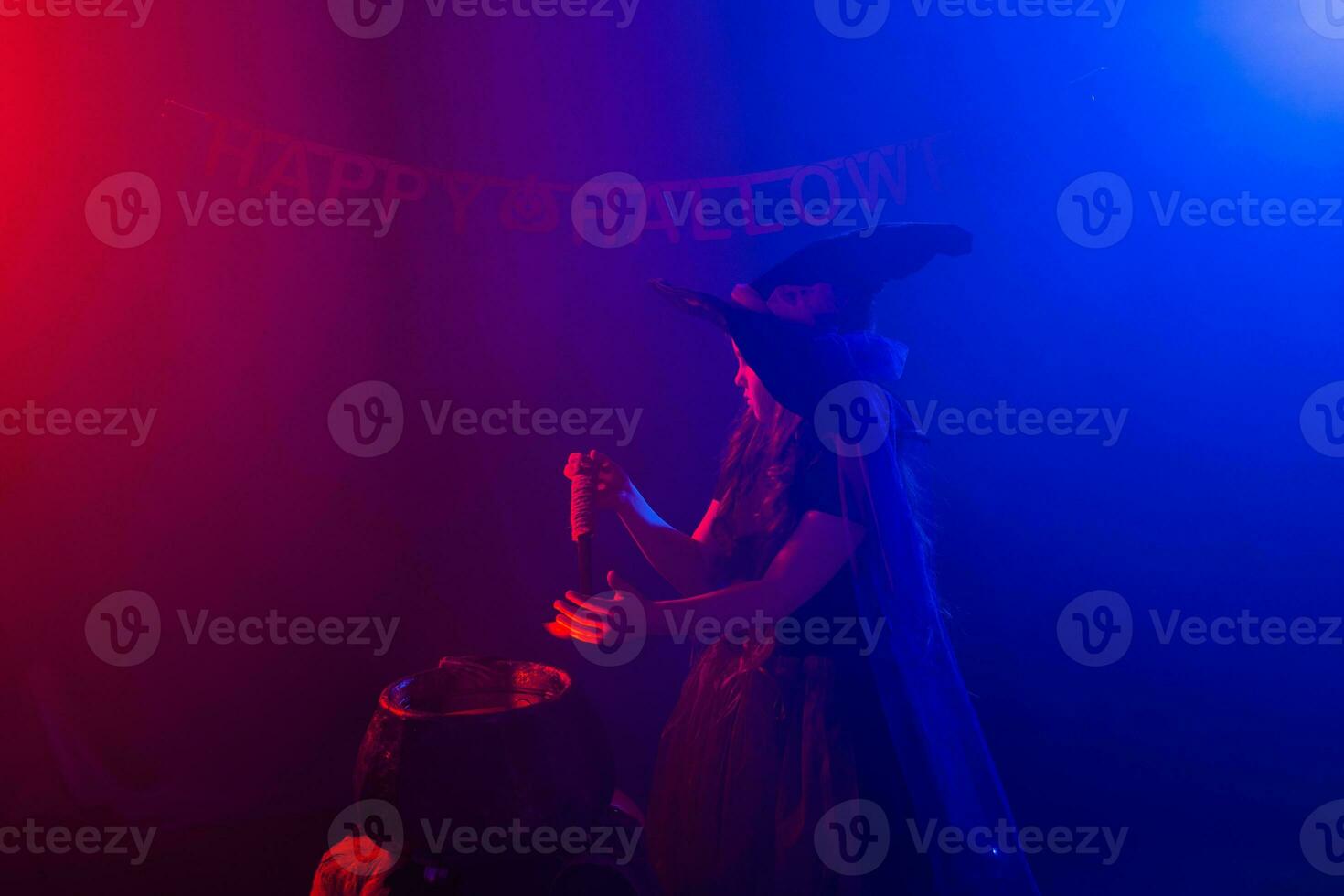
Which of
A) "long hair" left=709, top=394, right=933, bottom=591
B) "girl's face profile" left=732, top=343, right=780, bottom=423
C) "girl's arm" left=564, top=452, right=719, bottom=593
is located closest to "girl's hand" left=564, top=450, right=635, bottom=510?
"girl's arm" left=564, top=452, right=719, bottom=593

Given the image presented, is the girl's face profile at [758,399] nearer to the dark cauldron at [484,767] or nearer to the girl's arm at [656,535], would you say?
the girl's arm at [656,535]

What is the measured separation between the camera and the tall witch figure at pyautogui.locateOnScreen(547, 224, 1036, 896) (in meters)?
1.60

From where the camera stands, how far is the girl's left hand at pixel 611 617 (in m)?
1.59

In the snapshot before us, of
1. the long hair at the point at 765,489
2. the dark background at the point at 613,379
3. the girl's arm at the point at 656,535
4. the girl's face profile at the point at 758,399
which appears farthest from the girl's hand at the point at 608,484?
the dark background at the point at 613,379

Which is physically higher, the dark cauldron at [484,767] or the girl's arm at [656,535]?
the girl's arm at [656,535]

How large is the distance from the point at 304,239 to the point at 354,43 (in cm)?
51

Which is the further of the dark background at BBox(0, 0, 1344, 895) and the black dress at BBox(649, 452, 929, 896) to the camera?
the dark background at BBox(0, 0, 1344, 895)

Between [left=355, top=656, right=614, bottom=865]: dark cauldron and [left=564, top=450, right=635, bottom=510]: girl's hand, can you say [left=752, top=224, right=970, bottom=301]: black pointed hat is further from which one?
[left=355, top=656, right=614, bottom=865]: dark cauldron

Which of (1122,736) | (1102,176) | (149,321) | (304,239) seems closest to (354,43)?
(304,239)

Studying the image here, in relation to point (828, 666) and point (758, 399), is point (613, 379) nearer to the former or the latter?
point (758, 399)

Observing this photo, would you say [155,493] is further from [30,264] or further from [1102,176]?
[1102,176]

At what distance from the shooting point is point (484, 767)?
138 centimetres

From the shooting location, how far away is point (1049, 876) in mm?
2316

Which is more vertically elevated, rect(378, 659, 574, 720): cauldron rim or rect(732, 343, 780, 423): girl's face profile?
rect(732, 343, 780, 423): girl's face profile
